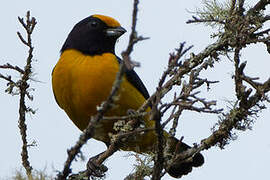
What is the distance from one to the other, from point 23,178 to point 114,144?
3.13ft

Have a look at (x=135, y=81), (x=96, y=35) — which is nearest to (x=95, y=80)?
(x=135, y=81)

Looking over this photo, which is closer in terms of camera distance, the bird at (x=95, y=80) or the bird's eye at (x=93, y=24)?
the bird at (x=95, y=80)

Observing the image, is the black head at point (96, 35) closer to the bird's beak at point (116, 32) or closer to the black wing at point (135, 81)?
the bird's beak at point (116, 32)

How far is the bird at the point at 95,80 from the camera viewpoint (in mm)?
4336

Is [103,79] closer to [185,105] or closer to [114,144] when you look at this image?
[114,144]

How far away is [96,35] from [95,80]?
2.97ft

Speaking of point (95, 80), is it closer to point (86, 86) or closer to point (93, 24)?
point (86, 86)

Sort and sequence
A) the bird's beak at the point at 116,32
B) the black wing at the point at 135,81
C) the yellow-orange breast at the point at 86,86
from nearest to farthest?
the yellow-orange breast at the point at 86,86
the black wing at the point at 135,81
the bird's beak at the point at 116,32

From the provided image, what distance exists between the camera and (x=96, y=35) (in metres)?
5.08

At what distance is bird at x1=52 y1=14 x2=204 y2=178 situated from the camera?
4.34m

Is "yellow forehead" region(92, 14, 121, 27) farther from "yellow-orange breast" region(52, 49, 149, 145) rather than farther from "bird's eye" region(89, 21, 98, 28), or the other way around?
"yellow-orange breast" region(52, 49, 149, 145)

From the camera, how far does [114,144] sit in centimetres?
305

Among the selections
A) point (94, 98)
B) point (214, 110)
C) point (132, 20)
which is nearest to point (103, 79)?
point (94, 98)

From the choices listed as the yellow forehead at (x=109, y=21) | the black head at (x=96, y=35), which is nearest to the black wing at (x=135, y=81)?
the black head at (x=96, y=35)
